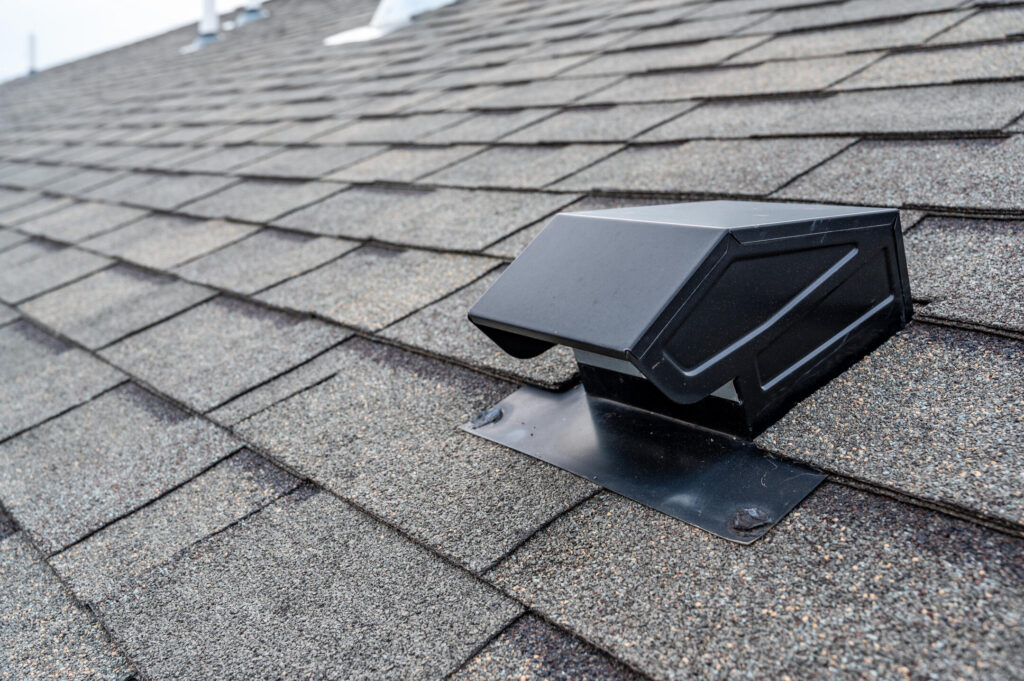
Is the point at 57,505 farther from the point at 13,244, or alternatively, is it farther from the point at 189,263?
the point at 13,244

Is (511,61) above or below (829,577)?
above

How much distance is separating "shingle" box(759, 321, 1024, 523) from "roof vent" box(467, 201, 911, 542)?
0.14 feet

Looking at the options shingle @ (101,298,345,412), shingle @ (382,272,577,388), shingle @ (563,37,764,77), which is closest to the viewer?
shingle @ (382,272,577,388)

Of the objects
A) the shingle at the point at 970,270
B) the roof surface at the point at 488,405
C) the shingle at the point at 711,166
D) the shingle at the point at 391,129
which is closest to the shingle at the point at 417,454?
the roof surface at the point at 488,405

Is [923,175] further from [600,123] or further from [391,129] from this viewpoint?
[391,129]

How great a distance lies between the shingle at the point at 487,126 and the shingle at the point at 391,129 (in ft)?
0.39

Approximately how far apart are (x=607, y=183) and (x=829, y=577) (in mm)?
1805

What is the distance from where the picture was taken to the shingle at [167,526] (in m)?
1.55

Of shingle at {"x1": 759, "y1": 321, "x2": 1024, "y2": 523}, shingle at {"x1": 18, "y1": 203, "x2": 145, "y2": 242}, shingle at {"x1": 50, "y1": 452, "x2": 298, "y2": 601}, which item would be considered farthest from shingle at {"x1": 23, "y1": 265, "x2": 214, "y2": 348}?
shingle at {"x1": 759, "y1": 321, "x2": 1024, "y2": 523}

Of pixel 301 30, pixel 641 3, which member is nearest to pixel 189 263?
pixel 641 3

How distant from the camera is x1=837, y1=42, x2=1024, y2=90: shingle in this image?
2.45m

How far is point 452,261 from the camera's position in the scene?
2.50 metres

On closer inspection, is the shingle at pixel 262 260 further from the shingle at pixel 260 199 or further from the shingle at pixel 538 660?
the shingle at pixel 538 660

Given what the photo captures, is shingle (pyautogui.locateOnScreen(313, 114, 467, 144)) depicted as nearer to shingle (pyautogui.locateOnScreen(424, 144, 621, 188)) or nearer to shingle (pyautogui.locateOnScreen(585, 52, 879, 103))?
shingle (pyautogui.locateOnScreen(424, 144, 621, 188))
